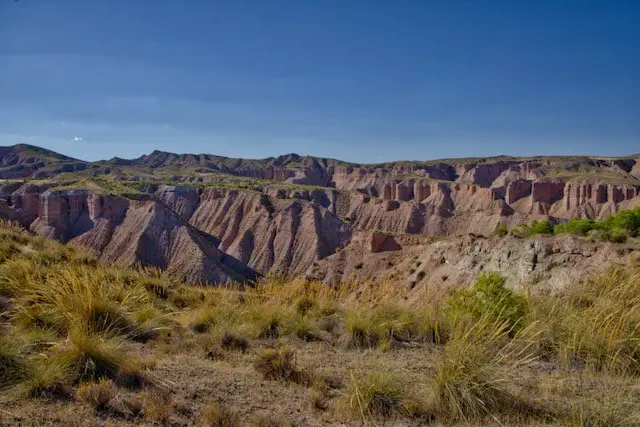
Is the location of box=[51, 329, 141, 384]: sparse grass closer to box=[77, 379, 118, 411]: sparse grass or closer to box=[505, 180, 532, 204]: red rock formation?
box=[77, 379, 118, 411]: sparse grass

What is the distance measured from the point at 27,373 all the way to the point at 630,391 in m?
5.84

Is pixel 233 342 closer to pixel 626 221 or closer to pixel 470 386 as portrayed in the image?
pixel 470 386

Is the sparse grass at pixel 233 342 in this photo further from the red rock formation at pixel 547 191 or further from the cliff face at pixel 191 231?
the red rock formation at pixel 547 191

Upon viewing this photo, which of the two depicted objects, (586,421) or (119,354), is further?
(119,354)

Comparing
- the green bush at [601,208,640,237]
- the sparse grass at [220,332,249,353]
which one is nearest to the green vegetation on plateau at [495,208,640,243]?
the green bush at [601,208,640,237]

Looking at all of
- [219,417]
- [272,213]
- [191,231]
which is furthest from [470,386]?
[272,213]

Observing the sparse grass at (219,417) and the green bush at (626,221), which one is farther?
the green bush at (626,221)

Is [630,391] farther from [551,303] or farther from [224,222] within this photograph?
[224,222]

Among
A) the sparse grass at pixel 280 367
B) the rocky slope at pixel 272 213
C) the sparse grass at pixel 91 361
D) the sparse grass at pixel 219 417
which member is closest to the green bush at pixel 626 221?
the rocky slope at pixel 272 213

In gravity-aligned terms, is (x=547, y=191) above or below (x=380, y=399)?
above

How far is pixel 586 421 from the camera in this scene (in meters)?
3.52

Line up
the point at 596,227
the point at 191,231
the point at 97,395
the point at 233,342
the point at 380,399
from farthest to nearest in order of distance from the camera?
the point at 191,231, the point at 596,227, the point at 233,342, the point at 380,399, the point at 97,395

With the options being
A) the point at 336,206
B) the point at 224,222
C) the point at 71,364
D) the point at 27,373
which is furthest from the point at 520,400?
the point at 336,206

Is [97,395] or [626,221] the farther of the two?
[626,221]
